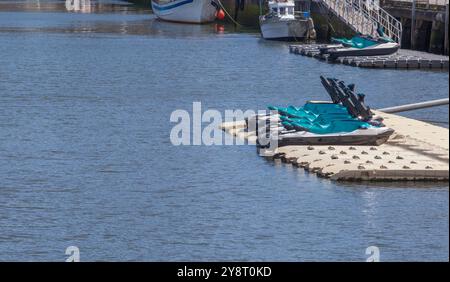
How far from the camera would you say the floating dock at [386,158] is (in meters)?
33.6

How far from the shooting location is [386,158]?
1406 inches

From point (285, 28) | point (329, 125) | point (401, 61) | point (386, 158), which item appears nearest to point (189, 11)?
point (285, 28)

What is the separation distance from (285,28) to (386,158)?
61.5 meters

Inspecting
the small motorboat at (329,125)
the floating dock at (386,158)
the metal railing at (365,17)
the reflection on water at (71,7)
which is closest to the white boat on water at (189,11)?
the reflection on water at (71,7)

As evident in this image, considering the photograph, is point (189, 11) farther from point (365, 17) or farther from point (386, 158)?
point (386, 158)

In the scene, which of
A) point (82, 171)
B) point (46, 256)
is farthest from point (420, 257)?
point (82, 171)

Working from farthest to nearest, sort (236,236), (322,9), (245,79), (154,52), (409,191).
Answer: (322,9) → (154,52) → (245,79) → (409,191) → (236,236)

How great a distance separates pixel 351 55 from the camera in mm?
77062

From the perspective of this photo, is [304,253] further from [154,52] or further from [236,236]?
[154,52]

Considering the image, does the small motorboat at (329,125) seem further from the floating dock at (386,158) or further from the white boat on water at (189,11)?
the white boat on water at (189,11)

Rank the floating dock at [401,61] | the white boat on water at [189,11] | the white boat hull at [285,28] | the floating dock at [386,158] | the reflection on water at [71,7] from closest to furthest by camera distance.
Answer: the floating dock at [386,158] < the floating dock at [401,61] < the white boat hull at [285,28] < the white boat on water at [189,11] < the reflection on water at [71,7]

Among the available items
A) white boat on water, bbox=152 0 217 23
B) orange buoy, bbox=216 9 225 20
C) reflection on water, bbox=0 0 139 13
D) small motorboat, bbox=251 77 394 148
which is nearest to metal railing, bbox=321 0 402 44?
white boat on water, bbox=152 0 217 23

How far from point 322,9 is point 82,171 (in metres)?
64.7

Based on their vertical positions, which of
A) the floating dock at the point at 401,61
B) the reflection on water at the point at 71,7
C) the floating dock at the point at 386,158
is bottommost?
the reflection on water at the point at 71,7
